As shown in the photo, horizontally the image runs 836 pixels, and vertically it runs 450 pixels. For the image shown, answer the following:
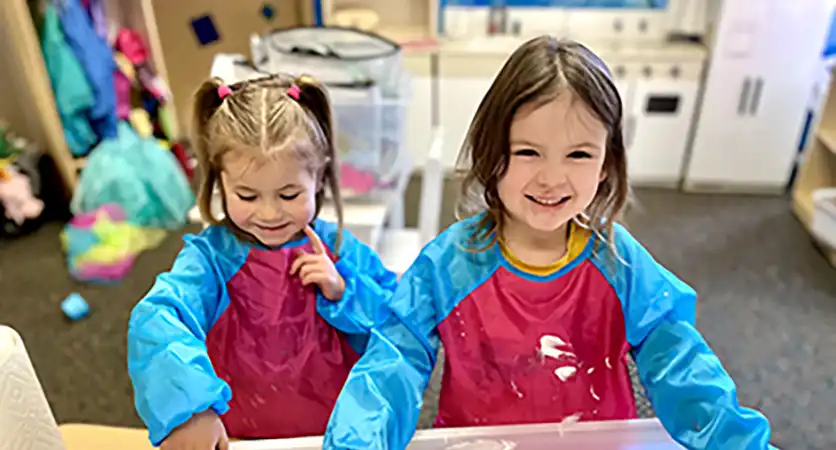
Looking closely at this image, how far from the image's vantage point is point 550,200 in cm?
75

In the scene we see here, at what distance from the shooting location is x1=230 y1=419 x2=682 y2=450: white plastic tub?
2.62ft

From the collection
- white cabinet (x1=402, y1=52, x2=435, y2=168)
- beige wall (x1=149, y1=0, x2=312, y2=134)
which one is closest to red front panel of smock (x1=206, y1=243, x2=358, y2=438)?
white cabinet (x1=402, y1=52, x2=435, y2=168)

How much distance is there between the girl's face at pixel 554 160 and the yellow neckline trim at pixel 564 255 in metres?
0.08

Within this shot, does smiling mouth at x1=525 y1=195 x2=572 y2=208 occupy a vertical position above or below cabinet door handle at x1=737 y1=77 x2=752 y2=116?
above

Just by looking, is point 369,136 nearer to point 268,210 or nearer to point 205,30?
point 268,210

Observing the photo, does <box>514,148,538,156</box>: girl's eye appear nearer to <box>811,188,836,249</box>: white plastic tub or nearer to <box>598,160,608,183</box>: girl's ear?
<box>598,160,608,183</box>: girl's ear

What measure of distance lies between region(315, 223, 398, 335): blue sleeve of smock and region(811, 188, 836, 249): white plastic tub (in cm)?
175

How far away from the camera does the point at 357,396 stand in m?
0.74

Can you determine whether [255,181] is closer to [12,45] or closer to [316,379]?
[316,379]

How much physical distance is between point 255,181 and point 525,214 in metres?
0.34

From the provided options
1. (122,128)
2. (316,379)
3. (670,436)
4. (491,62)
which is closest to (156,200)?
(122,128)

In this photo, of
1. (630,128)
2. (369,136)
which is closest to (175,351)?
(369,136)

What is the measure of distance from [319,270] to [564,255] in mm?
339

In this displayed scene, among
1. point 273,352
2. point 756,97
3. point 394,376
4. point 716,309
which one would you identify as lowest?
point 716,309
